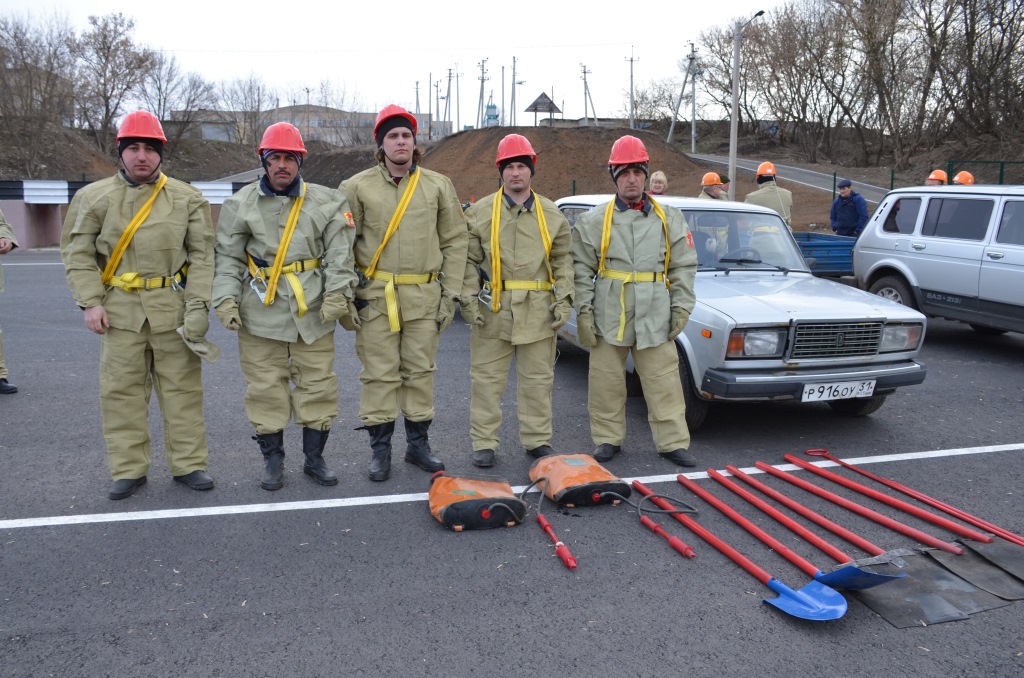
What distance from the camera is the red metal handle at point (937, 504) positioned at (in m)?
3.97

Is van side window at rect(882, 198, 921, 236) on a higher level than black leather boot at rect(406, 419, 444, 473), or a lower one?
higher

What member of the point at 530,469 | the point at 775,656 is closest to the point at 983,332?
the point at 530,469

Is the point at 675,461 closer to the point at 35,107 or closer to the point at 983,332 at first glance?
the point at 983,332

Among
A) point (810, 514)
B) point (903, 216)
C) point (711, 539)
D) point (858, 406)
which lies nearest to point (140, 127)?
point (711, 539)

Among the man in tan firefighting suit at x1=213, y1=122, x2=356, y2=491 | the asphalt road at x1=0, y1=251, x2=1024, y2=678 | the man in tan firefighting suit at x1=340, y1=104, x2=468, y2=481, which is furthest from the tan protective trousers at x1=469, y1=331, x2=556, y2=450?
the man in tan firefighting suit at x1=213, y1=122, x2=356, y2=491

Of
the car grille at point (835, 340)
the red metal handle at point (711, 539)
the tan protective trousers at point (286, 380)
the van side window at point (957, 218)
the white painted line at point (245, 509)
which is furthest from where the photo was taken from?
the van side window at point (957, 218)

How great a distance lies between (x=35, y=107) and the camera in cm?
3675

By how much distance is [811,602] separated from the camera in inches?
129

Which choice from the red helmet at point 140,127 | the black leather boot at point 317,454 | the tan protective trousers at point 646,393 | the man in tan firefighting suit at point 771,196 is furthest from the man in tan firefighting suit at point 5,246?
the man in tan firefighting suit at point 771,196

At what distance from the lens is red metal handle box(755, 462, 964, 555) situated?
384 cm

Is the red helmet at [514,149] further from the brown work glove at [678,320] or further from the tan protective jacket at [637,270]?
the brown work glove at [678,320]

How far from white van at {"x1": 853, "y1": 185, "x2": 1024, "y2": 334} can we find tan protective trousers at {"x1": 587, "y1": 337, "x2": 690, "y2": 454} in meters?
4.73

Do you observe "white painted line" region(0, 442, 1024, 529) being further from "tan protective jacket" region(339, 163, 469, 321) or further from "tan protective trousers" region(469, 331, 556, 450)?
"tan protective jacket" region(339, 163, 469, 321)

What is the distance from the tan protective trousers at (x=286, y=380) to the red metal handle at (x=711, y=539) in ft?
6.16
